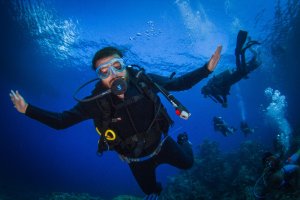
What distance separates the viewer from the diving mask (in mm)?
4633

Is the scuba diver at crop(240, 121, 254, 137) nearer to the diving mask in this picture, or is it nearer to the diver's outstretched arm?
the diver's outstretched arm

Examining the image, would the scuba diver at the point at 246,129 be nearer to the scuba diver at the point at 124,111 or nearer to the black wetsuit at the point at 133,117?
the black wetsuit at the point at 133,117

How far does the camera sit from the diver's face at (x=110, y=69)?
4.63 metres

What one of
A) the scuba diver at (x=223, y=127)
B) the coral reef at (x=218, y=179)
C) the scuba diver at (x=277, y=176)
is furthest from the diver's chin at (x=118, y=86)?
the scuba diver at (x=223, y=127)

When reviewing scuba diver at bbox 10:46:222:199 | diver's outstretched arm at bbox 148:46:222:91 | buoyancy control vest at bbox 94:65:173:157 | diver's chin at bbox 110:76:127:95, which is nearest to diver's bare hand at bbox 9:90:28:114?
scuba diver at bbox 10:46:222:199

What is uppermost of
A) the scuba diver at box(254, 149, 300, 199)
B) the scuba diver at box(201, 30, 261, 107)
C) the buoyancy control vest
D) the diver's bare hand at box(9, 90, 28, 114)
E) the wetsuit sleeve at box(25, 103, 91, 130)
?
the scuba diver at box(201, 30, 261, 107)

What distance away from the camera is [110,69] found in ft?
15.2

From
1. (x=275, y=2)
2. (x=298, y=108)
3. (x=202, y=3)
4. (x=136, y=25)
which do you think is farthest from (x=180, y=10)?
(x=298, y=108)

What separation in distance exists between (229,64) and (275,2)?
12692mm

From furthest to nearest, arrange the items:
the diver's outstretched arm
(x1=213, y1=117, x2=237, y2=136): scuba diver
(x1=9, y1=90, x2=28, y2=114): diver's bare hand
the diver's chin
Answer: (x1=213, y1=117, x2=237, y2=136): scuba diver → the diver's outstretched arm → (x1=9, y1=90, x2=28, y2=114): diver's bare hand → the diver's chin

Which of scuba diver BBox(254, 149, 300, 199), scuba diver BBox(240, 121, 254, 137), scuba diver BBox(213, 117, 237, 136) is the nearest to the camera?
scuba diver BBox(254, 149, 300, 199)

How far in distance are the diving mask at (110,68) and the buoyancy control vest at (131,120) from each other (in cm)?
33

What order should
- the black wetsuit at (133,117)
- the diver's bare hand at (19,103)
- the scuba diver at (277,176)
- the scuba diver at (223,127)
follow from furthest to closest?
1. the scuba diver at (223,127)
2. the scuba diver at (277,176)
3. the black wetsuit at (133,117)
4. the diver's bare hand at (19,103)

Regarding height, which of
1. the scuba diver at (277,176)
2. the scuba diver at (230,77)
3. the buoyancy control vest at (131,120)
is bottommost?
the scuba diver at (277,176)
